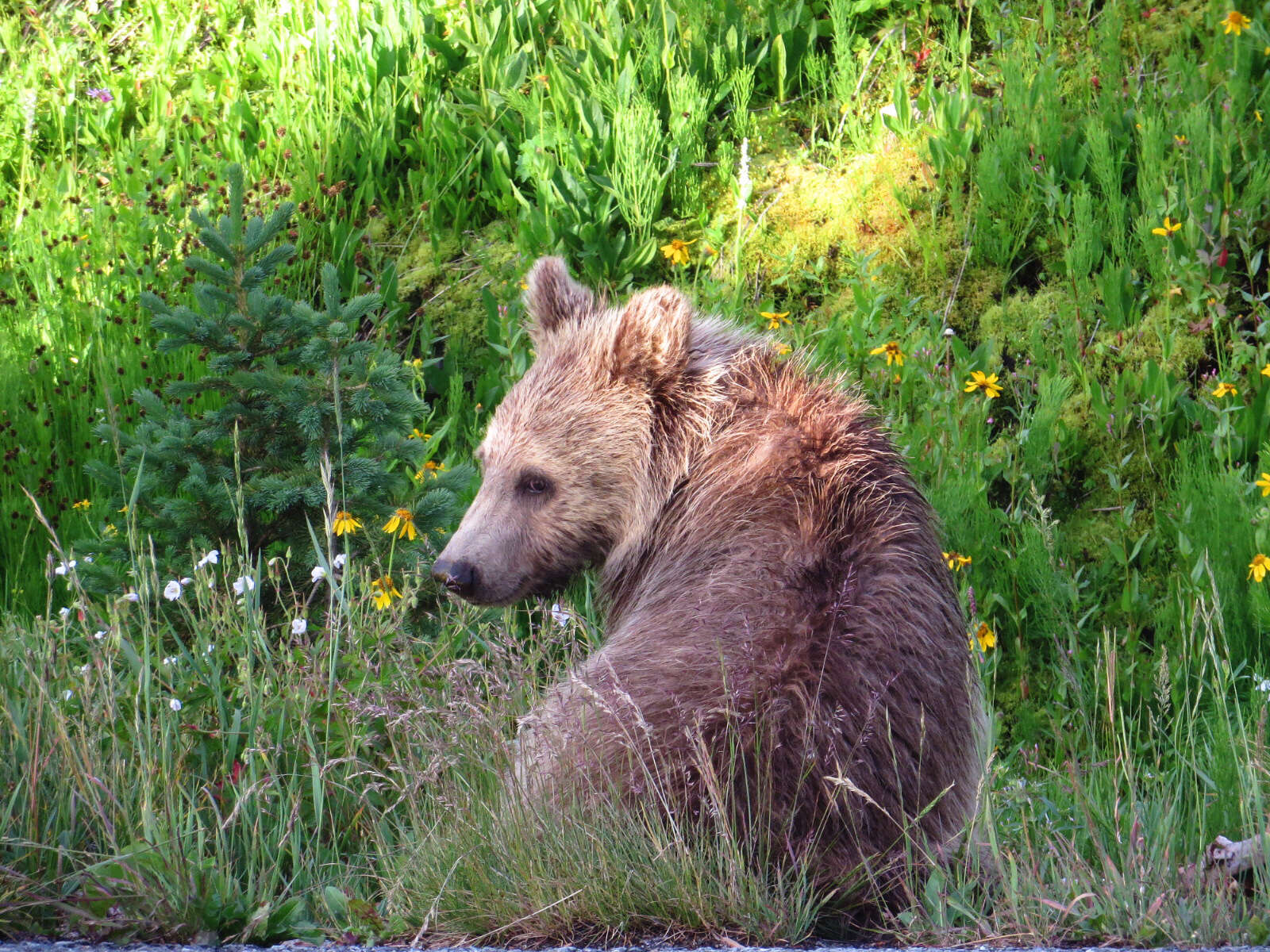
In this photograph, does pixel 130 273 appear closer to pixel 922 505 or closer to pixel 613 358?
pixel 613 358

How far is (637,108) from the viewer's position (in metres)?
6.68

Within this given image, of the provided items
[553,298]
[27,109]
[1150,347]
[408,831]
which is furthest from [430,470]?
[27,109]

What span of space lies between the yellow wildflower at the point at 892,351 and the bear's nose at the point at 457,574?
2119 mm

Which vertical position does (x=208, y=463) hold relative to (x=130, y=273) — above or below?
below

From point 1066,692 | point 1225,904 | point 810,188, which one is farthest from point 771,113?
point 1225,904

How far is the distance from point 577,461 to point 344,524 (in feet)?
2.64

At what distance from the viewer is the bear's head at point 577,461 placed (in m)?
4.13

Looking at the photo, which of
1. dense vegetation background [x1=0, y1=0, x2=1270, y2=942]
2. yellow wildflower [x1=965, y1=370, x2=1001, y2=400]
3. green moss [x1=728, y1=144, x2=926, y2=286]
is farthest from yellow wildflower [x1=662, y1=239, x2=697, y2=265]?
yellow wildflower [x1=965, y1=370, x2=1001, y2=400]

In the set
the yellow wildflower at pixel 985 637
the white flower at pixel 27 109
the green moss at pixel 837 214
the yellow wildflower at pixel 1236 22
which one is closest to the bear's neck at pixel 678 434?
the yellow wildflower at pixel 985 637

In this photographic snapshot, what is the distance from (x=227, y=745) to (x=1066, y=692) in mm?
2910

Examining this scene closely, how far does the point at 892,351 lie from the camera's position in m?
5.35

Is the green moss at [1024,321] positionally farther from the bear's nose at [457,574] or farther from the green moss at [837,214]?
the bear's nose at [457,574]

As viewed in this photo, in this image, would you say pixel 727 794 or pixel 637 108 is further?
pixel 637 108

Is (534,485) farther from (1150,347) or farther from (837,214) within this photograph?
(837,214)
